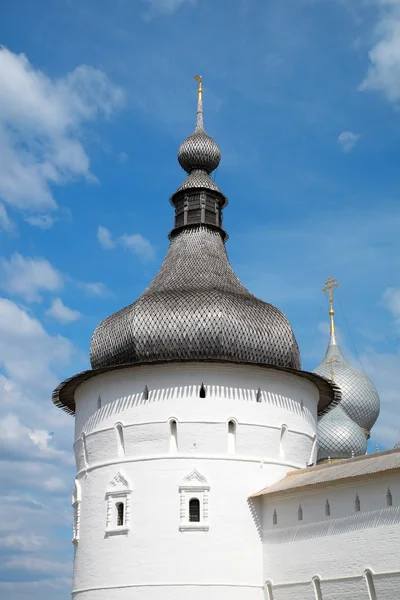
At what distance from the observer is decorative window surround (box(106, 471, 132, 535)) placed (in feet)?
54.2

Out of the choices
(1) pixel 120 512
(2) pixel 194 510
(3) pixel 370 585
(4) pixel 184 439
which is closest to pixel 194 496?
(2) pixel 194 510

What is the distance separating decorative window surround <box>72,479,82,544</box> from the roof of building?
365cm

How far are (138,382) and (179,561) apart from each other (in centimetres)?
350

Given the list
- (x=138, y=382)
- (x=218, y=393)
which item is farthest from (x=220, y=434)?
(x=138, y=382)

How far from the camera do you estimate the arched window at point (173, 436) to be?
16.8m

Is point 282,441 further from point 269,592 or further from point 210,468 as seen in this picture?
point 269,592

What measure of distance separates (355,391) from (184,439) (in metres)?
12.3

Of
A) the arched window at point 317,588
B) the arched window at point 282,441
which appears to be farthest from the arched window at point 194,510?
the arched window at point 317,588

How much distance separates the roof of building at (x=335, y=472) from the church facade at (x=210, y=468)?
1.5 inches

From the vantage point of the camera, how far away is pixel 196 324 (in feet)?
57.2

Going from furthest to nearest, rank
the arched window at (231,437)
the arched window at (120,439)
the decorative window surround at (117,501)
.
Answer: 1. the arched window at (120,439)
2. the arched window at (231,437)
3. the decorative window surround at (117,501)

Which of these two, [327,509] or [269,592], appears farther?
[269,592]

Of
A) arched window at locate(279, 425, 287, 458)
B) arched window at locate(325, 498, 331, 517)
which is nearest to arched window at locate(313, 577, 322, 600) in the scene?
arched window at locate(325, 498, 331, 517)

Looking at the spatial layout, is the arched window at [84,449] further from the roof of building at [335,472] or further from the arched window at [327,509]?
the arched window at [327,509]
